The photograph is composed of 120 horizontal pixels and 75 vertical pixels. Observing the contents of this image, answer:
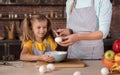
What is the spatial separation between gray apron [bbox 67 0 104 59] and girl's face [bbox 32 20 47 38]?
277 millimetres

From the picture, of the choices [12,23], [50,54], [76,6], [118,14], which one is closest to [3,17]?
[12,23]

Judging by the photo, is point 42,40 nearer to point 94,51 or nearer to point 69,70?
point 94,51

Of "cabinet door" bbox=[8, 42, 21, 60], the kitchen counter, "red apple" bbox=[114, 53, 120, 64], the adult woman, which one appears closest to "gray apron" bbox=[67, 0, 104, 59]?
the adult woman

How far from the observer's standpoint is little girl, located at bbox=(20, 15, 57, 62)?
7.86 feet

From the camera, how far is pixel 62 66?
1.91 metres

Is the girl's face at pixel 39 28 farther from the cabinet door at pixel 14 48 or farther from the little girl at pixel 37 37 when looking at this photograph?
the cabinet door at pixel 14 48

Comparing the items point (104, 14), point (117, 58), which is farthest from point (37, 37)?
point (117, 58)

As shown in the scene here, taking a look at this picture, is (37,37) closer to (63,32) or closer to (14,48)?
(63,32)

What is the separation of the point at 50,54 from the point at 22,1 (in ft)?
10.5

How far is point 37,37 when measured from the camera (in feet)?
8.25

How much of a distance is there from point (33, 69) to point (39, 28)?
0.72 m

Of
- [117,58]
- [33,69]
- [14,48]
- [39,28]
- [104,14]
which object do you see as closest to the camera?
[117,58]

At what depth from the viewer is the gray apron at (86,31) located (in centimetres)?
252

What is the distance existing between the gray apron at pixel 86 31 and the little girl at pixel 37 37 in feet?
0.68
